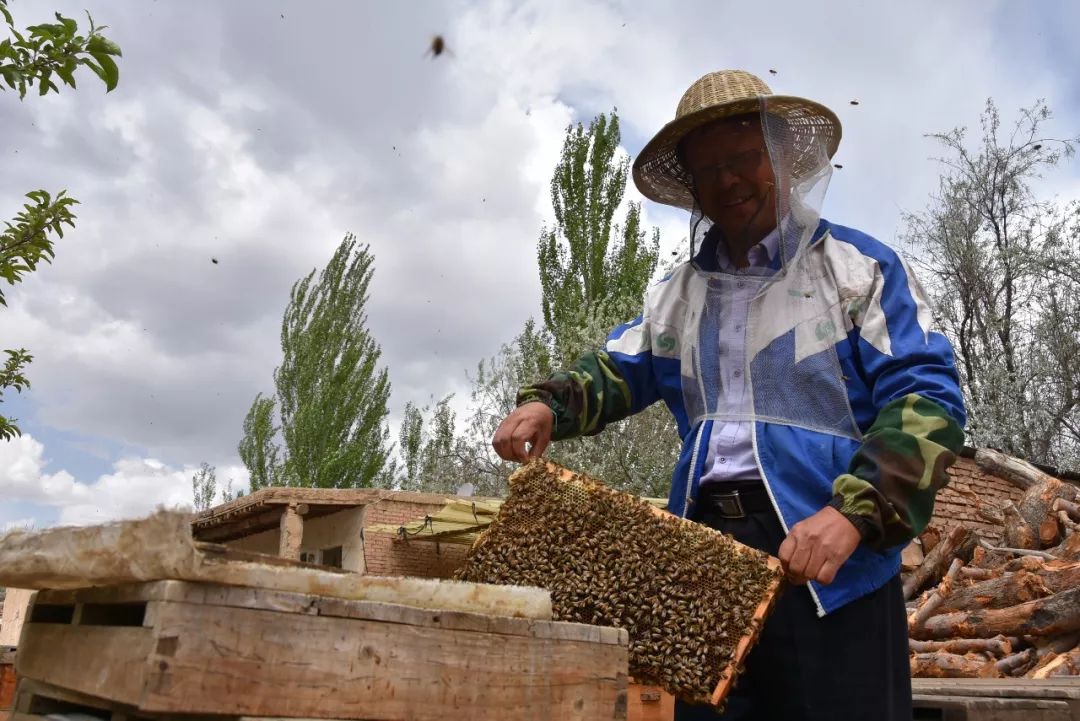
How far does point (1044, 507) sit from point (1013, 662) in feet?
12.3

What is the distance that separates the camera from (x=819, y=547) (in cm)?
187

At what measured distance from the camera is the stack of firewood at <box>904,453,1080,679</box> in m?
6.59

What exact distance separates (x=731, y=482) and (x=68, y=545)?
4.93 feet

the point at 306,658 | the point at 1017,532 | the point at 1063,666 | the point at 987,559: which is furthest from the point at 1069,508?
the point at 306,658

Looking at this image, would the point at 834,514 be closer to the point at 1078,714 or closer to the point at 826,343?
the point at 826,343

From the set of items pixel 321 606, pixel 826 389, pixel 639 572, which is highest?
pixel 826 389

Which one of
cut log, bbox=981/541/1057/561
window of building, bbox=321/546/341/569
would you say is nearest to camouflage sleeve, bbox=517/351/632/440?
cut log, bbox=981/541/1057/561

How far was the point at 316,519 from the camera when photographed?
13305mm

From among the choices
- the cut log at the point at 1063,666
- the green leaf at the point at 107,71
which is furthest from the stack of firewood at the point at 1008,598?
the green leaf at the point at 107,71

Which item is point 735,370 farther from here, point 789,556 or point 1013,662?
point 1013,662

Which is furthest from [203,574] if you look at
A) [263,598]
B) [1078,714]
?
[1078,714]

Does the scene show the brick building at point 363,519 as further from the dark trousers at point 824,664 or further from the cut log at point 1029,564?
the dark trousers at point 824,664

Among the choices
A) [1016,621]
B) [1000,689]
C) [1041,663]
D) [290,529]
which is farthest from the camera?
[290,529]

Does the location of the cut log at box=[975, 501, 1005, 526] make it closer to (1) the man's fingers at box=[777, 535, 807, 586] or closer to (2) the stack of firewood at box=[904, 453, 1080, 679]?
(2) the stack of firewood at box=[904, 453, 1080, 679]
